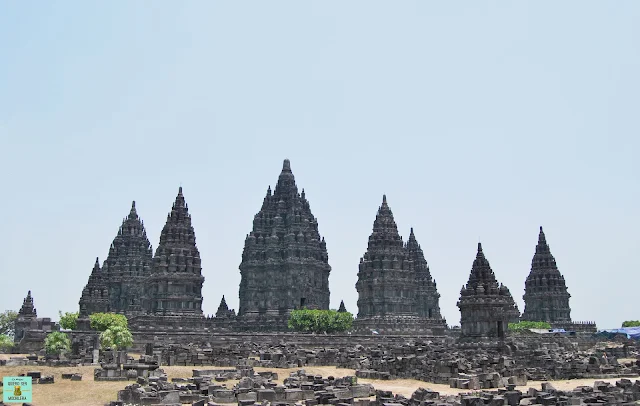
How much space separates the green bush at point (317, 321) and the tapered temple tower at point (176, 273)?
38.2ft

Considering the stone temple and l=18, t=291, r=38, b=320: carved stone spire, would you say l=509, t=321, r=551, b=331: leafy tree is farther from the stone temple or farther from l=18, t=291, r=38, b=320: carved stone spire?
l=18, t=291, r=38, b=320: carved stone spire

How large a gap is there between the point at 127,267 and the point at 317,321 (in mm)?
34432

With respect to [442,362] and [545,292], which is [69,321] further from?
[545,292]

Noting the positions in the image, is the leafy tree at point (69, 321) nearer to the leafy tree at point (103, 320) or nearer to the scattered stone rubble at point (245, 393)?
the leafy tree at point (103, 320)

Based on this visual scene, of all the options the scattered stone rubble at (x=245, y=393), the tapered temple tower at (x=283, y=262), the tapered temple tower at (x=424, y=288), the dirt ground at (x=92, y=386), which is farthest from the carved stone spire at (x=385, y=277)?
the scattered stone rubble at (x=245, y=393)

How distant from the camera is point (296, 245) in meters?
100

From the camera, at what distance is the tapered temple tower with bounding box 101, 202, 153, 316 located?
106 metres

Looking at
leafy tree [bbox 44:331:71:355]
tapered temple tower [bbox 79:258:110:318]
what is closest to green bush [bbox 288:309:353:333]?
tapered temple tower [bbox 79:258:110:318]

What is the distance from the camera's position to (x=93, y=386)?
41.2 metres

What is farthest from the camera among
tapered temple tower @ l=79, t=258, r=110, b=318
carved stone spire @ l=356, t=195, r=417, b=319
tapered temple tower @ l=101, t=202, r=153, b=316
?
tapered temple tower @ l=101, t=202, r=153, b=316

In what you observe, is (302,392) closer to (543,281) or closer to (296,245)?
(296,245)

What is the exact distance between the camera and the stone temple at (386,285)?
9362cm

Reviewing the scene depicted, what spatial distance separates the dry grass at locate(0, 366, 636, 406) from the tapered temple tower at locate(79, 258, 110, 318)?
45919 mm

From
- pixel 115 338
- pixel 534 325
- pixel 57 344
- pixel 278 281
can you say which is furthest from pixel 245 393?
pixel 534 325
